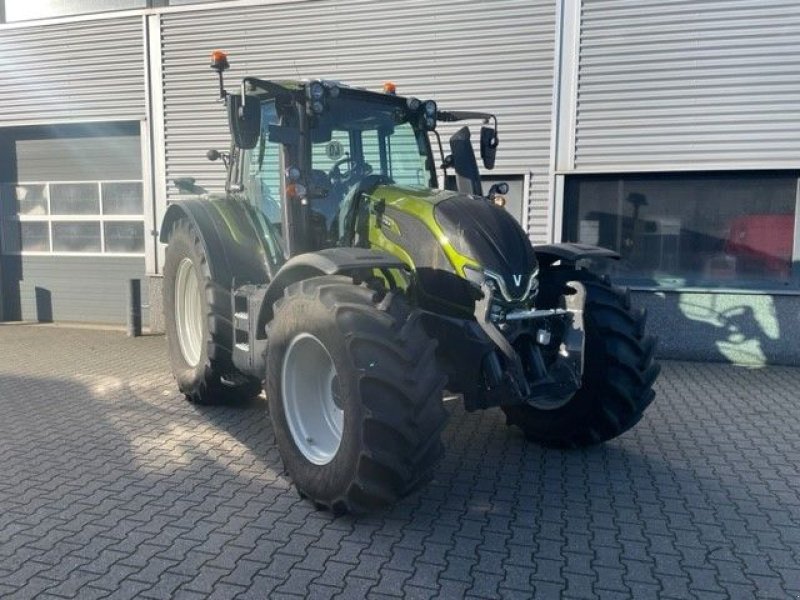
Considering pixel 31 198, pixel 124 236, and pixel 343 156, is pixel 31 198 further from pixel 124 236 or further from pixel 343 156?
pixel 343 156

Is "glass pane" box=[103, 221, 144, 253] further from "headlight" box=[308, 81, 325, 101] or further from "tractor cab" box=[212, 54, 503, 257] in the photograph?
"headlight" box=[308, 81, 325, 101]

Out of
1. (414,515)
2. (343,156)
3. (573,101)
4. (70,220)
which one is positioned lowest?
(414,515)

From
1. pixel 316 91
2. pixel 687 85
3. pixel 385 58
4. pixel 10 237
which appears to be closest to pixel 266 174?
pixel 316 91

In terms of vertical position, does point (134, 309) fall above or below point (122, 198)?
below

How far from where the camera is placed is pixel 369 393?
3.24m

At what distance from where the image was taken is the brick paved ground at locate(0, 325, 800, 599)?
3.03 m

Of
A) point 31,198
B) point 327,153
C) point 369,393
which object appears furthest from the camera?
point 31,198

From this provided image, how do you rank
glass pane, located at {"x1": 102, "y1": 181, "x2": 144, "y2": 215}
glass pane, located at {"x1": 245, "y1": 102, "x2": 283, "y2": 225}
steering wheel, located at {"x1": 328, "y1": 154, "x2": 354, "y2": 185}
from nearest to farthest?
steering wheel, located at {"x1": 328, "y1": 154, "x2": 354, "y2": 185} < glass pane, located at {"x1": 245, "y1": 102, "x2": 283, "y2": 225} < glass pane, located at {"x1": 102, "y1": 181, "x2": 144, "y2": 215}

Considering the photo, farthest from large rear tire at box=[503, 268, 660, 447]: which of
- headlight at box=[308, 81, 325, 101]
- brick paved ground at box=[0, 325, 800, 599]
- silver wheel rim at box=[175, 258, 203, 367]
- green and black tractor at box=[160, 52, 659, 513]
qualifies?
silver wheel rim at box=[175, 258, 203, 367]

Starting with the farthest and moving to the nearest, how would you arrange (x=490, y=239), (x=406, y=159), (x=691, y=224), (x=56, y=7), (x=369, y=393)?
(x=56, y=7) → (x=691, y=224) → (x=406, y=159) → (x=490, y=239) → (x=369, y=393)

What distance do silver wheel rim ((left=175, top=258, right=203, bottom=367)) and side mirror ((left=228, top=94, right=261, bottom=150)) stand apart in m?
1.97

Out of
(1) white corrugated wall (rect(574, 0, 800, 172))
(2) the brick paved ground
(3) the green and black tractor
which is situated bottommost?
(2) the brick paved ground

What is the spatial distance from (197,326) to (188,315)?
15 centimetres

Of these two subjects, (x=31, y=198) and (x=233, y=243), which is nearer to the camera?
(x=233, y=243)
